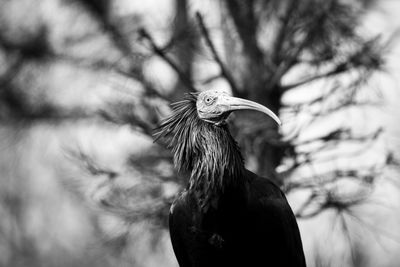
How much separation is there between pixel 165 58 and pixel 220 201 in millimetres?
2003

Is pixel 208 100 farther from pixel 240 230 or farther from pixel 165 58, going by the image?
pixel 165 58

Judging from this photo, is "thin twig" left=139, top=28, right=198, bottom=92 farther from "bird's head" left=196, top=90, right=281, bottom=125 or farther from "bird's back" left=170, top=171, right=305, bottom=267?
"bird's back" left=170, top=171, right=305, bottom=267

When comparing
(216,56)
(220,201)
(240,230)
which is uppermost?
(216,56)

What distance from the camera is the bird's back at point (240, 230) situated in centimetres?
409

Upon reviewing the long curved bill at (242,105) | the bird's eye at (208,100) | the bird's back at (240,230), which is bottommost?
the bird's back at (240,230)

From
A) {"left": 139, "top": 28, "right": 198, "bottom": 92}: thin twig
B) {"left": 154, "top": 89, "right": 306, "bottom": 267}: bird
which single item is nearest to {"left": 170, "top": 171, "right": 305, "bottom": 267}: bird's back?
{"left": 154, "top": 89, "right": 306, "bottom": 267}: bird

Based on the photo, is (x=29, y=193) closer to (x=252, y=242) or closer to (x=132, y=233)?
(x=132, y=233)

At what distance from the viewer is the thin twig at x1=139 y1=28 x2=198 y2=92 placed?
18.2 feet

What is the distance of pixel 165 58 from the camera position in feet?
18.9

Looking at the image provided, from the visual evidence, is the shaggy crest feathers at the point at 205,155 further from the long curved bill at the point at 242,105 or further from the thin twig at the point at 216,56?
the thin twig at the point at 216,56

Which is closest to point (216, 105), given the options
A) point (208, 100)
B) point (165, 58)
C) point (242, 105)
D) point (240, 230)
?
point (208, 100)

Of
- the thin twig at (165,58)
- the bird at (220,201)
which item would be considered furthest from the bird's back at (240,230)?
the thin twig at (165,58)

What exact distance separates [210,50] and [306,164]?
4.09 ft

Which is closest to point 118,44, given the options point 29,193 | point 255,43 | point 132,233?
point 255,43
